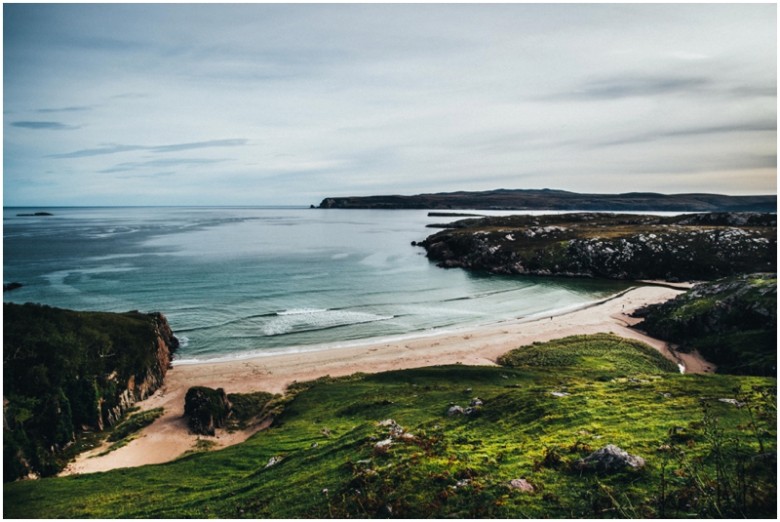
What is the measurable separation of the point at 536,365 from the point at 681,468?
3460 centimetres

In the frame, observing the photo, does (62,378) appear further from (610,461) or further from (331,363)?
(610,461)

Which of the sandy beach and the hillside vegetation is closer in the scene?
the sandy beach

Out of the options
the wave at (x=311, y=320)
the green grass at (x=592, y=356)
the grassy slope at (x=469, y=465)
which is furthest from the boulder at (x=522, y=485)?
the wave at (x=311, y=320)

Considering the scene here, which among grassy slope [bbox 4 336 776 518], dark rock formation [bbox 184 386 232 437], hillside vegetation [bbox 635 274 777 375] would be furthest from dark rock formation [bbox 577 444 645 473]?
hillside vegetation [bbox 635 274 777 375]

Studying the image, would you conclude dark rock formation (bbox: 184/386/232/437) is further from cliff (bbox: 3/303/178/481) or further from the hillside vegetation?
the hillside vegetation

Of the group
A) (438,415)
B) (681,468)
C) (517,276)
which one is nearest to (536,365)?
(438,415)

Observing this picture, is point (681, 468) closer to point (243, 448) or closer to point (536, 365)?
point (243, 448)

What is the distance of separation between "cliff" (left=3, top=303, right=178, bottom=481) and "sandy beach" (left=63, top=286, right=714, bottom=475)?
7.34 feet

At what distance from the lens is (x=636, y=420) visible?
2233 centimetres

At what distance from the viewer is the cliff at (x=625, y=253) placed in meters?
108

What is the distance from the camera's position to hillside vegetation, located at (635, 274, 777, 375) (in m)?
44.7

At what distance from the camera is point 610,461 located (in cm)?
1633

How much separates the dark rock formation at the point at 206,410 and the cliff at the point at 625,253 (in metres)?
95.2

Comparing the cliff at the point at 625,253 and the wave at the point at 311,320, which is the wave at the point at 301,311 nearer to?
the wave at the point at 311,320
